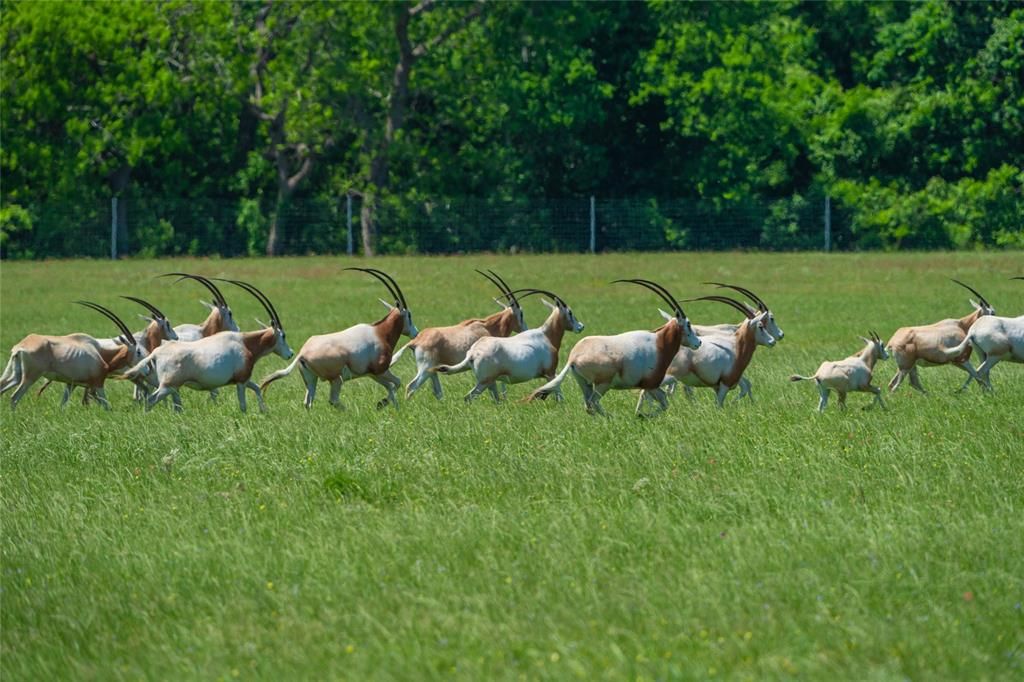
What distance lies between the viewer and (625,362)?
532 inches

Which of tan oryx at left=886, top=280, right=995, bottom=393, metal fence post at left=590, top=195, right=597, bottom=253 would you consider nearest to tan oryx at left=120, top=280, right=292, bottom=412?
tan oryx at left=886, top=280, right=995, bottom=393

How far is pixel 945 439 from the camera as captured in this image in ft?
37.6

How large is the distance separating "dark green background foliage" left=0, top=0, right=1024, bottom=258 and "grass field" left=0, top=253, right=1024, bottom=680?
32908mm

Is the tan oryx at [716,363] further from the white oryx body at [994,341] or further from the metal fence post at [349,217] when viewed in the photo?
the metal fence post at [349,217]

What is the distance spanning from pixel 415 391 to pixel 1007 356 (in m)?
5.70

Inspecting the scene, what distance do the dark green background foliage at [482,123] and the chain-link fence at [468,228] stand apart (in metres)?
0.07

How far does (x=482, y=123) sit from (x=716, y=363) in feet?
123

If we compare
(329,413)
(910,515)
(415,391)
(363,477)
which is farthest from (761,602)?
(415,391)

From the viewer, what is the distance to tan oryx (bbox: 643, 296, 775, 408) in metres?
14.3

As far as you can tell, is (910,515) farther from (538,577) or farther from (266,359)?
(266,359)

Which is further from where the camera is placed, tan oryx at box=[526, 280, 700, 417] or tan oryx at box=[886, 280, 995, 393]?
tan oryx at box=[886, 280, 995, 393]

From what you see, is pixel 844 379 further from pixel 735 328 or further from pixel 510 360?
pixel 510 360

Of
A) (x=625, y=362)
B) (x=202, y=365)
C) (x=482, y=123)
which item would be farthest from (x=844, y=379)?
(x=482, y=123)

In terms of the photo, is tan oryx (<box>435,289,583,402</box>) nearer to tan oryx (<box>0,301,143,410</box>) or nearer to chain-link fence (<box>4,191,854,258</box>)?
tan oryx (<box>0,301,143,410</box>)
